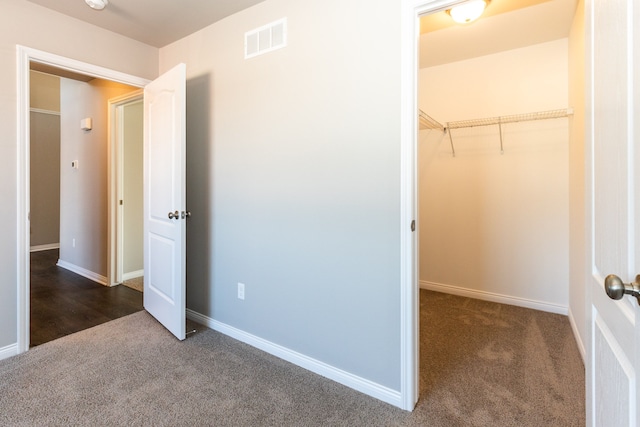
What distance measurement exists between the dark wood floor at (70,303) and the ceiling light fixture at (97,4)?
2.42 m

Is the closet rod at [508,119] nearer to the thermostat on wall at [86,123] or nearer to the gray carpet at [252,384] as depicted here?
the gray carpet at [252,384]

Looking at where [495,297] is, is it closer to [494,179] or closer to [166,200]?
[494,179]

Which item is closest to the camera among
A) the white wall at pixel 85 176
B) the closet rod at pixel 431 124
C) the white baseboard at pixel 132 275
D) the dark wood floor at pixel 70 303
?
the dark wood floor at pixel 70 303

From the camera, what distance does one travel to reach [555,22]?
8.62 ft

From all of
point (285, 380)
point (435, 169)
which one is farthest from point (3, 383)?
point (435, 169)

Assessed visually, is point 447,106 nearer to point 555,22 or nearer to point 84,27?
point 555,22

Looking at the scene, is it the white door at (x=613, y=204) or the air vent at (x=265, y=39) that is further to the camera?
the air vent at (x=265, y=39)

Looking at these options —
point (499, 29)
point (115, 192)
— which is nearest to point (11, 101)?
point (115, 192)

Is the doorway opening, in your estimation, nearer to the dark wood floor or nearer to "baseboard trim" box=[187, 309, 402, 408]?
"baseboard trim" box=[187, 309, 402, 408]

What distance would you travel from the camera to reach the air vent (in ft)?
7.14

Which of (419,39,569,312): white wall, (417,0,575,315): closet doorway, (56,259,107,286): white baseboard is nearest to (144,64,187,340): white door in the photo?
(56,259,107,286): white baseboard

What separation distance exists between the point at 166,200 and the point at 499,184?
312cm

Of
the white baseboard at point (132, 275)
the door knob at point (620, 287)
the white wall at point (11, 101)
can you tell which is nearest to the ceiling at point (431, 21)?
the white wall at point (11, 101)

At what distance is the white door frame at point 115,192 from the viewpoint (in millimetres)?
3662
